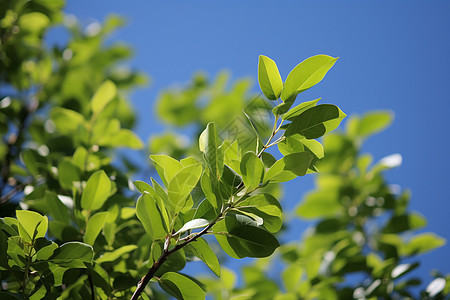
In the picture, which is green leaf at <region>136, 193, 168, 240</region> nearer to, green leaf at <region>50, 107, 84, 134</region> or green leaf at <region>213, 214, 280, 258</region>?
green leaf at <region>213, 214, 280, 258</region>

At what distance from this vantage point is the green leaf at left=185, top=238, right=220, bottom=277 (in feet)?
2.35

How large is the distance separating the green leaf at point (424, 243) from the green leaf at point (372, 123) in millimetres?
540

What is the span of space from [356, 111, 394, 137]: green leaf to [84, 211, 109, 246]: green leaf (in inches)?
56.2

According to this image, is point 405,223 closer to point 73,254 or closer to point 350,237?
point 350,237

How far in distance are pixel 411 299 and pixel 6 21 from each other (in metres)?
1.81

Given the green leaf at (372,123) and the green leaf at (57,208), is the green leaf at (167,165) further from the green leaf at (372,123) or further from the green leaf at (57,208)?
the green leaf at (372,123)

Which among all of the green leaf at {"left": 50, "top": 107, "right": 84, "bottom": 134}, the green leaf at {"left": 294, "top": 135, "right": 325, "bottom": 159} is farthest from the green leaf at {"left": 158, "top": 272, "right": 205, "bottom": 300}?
the green leaf at {"left": 50, "top": 107, "right": 84, "bottom": 134}

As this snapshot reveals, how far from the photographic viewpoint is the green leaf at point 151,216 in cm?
70

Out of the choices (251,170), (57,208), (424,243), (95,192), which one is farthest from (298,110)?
(424,243)

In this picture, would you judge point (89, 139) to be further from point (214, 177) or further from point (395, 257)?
point (395, 257)

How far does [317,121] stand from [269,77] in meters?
0.12

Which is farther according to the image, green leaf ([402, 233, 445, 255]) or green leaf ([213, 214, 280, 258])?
green leaf ([402, 233, 445, 255])

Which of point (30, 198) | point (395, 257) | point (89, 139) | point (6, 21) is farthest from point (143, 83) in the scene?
point (395, 257)

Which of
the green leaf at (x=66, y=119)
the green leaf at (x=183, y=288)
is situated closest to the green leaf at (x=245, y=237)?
the green leaf at (x=183, y=288)
